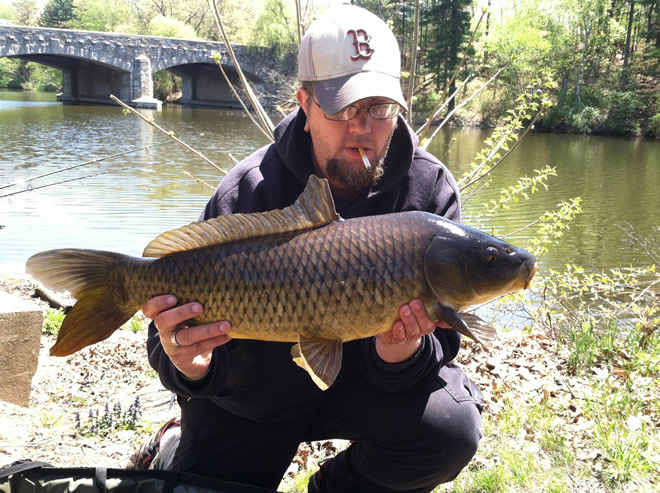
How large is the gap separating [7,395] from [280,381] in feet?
5.57

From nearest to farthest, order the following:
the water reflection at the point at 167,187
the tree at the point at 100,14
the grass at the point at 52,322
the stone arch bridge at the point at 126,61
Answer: the grass at the point at 52,322
the water reflection at the point at 167,187
the stone arch bridge at the point at 126,61
the tree at the point at 100,14

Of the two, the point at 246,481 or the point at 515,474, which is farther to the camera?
the point at 515,474

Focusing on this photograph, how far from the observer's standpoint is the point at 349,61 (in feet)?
6.55

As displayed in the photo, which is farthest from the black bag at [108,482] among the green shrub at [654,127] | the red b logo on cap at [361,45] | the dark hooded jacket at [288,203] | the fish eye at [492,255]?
the green shrub at [654,127]

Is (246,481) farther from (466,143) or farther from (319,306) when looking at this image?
(466,143)

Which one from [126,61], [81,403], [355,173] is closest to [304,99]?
[355,173]

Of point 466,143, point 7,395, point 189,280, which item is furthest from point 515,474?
point 466,143

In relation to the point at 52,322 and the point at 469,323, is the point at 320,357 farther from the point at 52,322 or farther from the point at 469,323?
the point at 52,322

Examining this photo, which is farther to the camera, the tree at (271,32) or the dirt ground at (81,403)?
the tree at (271,32)

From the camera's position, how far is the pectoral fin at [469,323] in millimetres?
1541

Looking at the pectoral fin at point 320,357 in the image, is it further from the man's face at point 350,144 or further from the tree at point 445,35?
the tree at point 445,35

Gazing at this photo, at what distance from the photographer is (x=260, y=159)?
222 cm

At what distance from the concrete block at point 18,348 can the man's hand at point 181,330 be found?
1.58m

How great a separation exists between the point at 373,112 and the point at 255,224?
601 mm
